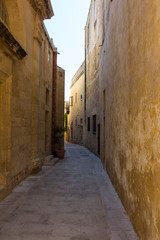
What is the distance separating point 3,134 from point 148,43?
13.1ft

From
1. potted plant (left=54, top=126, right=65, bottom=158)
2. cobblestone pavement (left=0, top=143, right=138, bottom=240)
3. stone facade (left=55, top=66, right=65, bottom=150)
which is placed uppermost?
stone facade (left=55, top=66, right=65, bottom=150)

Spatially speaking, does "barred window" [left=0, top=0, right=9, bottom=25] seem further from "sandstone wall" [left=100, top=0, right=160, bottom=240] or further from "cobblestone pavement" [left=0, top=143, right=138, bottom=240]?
"cobblestone pavement" [left=0, top=143, right=138, bottom=240]

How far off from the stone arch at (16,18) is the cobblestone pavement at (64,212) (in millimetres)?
4536

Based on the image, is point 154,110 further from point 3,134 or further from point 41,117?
point 41,117

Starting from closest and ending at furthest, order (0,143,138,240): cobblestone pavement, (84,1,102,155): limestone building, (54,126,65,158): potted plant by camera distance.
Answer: (0,143,138,240): cobblestone pavement < (54,126,65,158): potted plant < (84,1,102,155): limestone building

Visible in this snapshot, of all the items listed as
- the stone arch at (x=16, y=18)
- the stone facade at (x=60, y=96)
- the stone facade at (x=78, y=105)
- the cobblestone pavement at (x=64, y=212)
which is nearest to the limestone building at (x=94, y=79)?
the stone facade at (x=60, y=96)

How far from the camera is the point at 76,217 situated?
13.3 ft

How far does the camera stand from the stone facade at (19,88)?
5.25 m

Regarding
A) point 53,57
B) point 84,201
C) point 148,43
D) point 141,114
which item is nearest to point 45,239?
point 84,201

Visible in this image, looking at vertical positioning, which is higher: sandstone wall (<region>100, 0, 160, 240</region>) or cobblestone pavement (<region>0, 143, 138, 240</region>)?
sandstone wall (<region>100, 0, 160, 240</region>)

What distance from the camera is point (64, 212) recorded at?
430 centimetres

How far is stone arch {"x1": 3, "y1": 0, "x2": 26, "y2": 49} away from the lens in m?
6.18

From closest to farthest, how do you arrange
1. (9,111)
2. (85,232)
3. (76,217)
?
(85,232) < (76,217) < (9,111)

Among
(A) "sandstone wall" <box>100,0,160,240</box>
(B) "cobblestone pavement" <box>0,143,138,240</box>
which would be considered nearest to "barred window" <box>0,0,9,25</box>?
(A) "sandstone wall" <box>100,0,160,240</box>
